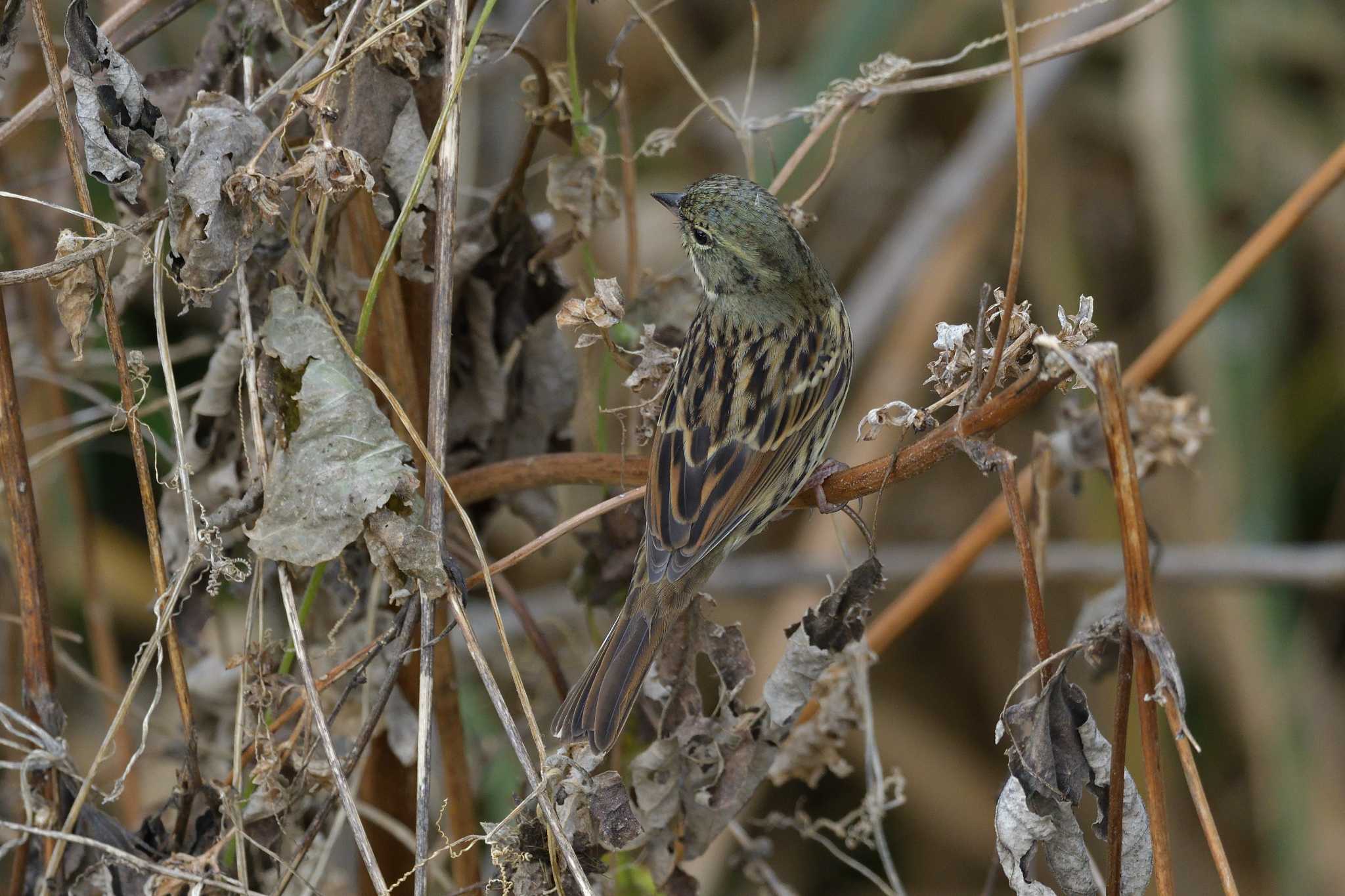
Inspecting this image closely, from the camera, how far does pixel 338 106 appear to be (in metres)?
2.31

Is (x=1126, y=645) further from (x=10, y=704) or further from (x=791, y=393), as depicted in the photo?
(x=10, y=704)

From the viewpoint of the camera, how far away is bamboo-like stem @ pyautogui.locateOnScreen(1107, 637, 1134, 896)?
177 cm

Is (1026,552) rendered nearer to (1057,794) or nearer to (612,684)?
Answer: (1057,794)

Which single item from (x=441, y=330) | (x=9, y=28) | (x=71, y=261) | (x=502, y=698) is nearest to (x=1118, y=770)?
(x=502, y=698)

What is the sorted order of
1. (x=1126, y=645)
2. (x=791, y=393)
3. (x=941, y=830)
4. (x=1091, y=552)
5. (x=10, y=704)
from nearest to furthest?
1. (x=1126, y=645)
2. (x=791, y=393)
3. (x=10, y=704)
4. (x=1091, y=552)
5. (x=941, y=830)

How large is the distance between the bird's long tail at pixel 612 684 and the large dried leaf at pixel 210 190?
929mm

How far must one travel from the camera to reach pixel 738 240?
2.98 metres

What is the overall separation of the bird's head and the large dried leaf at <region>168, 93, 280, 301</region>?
43.5 inches

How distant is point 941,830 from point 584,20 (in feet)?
12.3

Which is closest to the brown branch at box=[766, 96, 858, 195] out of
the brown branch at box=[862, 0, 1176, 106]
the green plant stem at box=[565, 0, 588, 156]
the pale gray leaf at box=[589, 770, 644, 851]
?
the brown branch at box=[862, 0, 1176, 106]

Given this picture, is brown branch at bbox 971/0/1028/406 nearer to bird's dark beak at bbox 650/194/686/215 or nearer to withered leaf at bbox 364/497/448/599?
withered leaf at bbox 364/497/448/599

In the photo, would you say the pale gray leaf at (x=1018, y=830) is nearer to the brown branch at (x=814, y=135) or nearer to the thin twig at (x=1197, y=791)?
the thin twig at (x=1197, y=791)

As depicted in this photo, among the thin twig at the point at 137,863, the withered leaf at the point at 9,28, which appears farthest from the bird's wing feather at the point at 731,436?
the withered leaf at the point at 9,28

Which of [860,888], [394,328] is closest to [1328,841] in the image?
[860,888]
